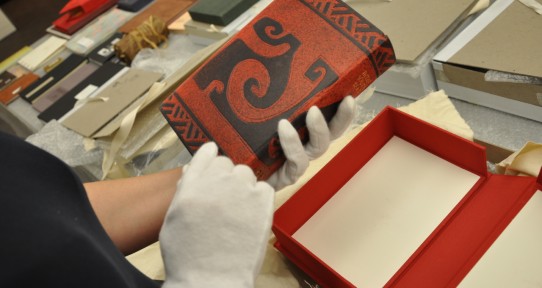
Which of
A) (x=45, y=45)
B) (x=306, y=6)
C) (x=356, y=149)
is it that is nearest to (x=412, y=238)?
(x=356, y=149)

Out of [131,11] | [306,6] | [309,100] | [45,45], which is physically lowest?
[45,45]

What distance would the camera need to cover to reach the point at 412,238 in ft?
2.25

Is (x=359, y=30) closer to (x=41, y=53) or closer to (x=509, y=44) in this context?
(x=509, y=44)

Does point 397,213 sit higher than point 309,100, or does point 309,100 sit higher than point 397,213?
point 309,100

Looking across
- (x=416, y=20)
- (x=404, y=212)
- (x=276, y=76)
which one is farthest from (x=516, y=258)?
(x=416, y=20)

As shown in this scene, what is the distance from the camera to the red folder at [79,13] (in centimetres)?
204

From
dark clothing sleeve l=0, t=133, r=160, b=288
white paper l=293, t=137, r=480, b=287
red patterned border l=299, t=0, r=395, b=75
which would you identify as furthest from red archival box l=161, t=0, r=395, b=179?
dark clothing sleeve l=0, t=133, r=160, b=288

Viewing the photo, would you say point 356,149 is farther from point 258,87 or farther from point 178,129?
point 178,129

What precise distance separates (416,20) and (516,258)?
2.20ft

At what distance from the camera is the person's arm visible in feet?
2.70

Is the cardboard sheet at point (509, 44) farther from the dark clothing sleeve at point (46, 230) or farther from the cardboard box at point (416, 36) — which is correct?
the dark clothing sleeve at point (46, 230)

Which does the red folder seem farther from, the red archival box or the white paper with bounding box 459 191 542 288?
the white paper with bounding box 459 191 542 288

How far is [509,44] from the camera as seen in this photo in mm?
915

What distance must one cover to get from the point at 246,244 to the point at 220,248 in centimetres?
4
